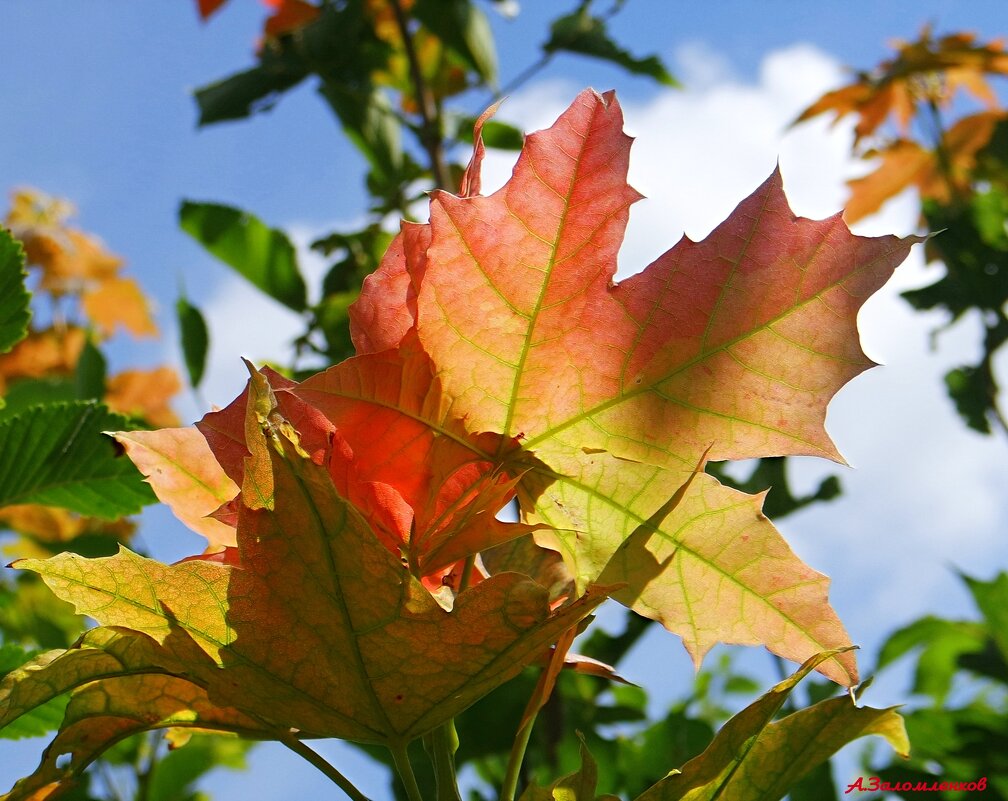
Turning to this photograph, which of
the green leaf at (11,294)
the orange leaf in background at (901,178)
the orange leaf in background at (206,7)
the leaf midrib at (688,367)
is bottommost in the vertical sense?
the leaf midrib at (688,367)

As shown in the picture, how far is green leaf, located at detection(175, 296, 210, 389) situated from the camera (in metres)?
1.35

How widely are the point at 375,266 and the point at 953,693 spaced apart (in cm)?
181

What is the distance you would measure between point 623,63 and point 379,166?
553 mm

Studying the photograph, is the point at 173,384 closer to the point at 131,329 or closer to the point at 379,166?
the point at 131,329

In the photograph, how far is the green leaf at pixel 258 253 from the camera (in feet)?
5.22

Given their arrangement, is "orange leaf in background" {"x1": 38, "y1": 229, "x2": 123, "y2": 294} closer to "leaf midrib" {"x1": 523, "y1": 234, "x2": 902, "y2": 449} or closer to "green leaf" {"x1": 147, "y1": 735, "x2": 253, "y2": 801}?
"green leaf" {"x1": 147, "y1": 735, "x2": 253, "y2": 801}

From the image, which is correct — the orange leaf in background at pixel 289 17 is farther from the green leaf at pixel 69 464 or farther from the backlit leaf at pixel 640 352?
the backlit leaf at pixel 640 352

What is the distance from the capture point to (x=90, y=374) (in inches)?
43.2

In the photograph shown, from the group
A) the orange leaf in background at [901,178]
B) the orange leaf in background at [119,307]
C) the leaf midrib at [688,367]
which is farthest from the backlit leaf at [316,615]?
the orange leaf in background at [901,178]

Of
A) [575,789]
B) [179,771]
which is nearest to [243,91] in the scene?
[179,771]

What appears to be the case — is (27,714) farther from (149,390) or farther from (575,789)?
(149,390)

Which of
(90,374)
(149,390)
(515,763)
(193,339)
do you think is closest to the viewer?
(515,763)

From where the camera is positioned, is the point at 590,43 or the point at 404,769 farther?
the point at 590,43

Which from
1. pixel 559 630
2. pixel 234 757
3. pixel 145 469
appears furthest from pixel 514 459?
pixel 234 757
